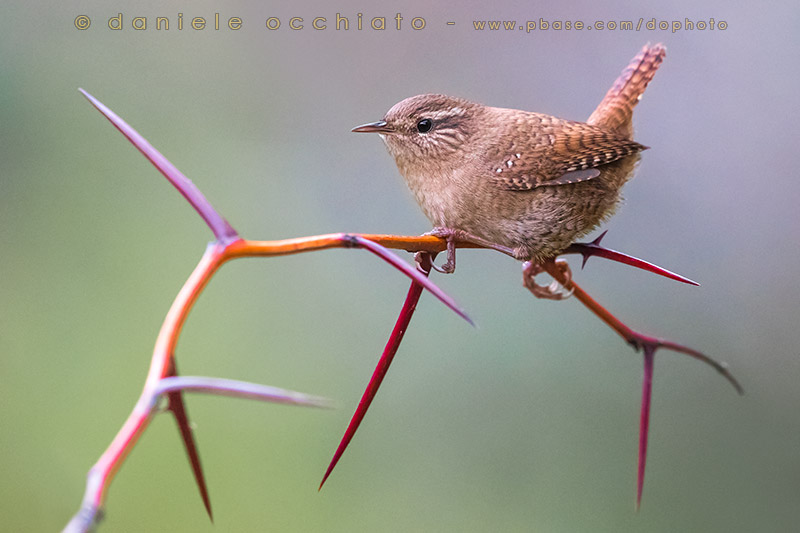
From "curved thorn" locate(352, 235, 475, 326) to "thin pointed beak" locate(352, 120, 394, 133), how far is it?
4.19ft

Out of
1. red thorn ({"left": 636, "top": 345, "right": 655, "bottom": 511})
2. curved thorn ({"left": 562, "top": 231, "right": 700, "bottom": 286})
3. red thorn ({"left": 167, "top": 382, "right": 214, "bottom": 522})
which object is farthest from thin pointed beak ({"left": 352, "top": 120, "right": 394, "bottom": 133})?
red thorn ({"left": 167, "top": 382, "right": 214, "bottom": 522})

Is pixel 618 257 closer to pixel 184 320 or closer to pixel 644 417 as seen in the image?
pixel 644 417

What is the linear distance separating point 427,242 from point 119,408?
2.24 m

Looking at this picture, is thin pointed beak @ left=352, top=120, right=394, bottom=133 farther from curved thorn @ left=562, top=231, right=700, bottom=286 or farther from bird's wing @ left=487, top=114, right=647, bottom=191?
curved thorn @ left=562, top=231, right=700, bottom=286

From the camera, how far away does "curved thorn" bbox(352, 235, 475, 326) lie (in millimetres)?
730

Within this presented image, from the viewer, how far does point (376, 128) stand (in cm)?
210

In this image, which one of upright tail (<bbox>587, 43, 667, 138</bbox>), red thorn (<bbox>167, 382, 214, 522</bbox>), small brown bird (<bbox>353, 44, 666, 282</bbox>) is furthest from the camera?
upright tail (<bbox>587, 43, 667, 138</bbox>)

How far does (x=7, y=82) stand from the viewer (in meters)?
3.44

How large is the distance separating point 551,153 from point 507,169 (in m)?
0.19

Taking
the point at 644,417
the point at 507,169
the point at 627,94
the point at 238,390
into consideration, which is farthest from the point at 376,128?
the point at 238,390

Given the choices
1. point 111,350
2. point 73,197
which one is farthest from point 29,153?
point 111,350

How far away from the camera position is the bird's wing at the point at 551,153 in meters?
2.05

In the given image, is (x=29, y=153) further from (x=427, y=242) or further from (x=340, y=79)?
(x=427, y=242)

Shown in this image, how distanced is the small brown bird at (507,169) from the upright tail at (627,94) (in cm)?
19
